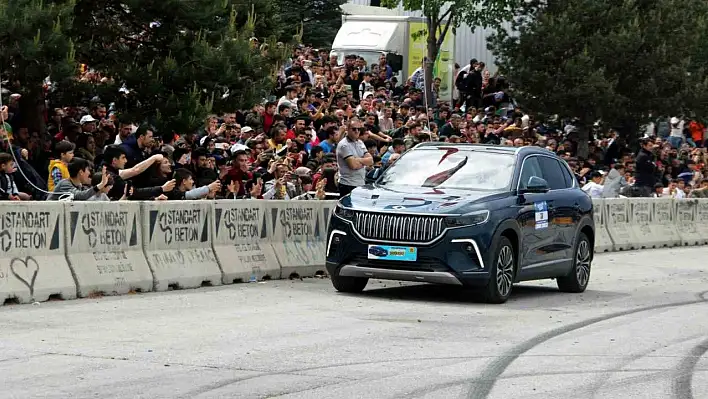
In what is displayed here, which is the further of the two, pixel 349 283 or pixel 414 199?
pixel 349 283

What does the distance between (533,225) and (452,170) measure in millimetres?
1137

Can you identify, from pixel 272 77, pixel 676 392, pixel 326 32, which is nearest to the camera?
pixel 676 392

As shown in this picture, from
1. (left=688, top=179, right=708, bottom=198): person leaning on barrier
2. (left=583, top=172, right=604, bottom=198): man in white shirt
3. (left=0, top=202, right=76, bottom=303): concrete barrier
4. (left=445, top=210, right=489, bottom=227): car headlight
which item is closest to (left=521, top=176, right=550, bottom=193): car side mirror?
(left=445, top=210, right=489, bottom=227): car headlight

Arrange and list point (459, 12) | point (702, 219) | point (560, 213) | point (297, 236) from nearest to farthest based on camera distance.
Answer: point (560, 213), point (297, 236), point (702, 219), point (459, 12)

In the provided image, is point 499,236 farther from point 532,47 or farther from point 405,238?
point 532,47

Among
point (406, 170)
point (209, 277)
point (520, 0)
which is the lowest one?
point (209, 277)

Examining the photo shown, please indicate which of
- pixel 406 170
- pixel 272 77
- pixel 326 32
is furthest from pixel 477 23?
pixel 406 170

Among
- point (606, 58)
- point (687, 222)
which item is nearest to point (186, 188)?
point (687, 222)

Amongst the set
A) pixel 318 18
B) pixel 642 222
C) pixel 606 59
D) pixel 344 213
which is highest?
pixel 318 18

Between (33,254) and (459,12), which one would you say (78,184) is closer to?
(33,254)

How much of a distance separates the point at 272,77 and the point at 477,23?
18424mm

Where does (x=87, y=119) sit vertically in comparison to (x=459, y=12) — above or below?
below

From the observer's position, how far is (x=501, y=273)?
1588 centimetres

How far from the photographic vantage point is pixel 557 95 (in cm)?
3988
